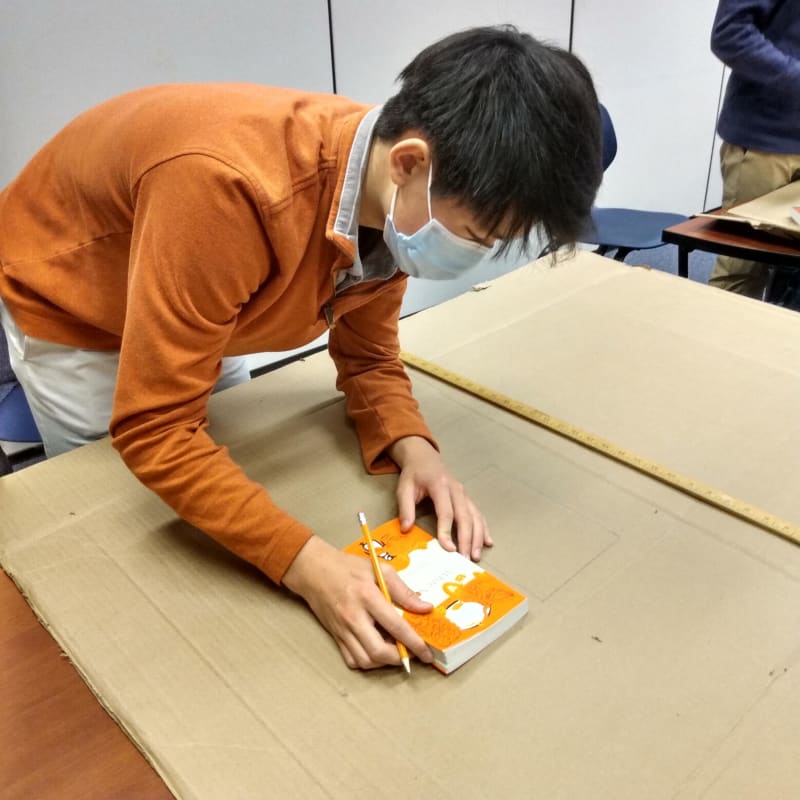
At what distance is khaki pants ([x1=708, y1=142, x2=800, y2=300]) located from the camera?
6.02 ft

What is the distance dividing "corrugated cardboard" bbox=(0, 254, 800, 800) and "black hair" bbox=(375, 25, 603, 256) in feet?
1.25

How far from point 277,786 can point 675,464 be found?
0.64 metres

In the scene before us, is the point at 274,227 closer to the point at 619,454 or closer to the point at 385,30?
the point at 619,454

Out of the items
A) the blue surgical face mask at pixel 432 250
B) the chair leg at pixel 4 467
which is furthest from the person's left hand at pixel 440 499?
the chair leg at pixel 4 467

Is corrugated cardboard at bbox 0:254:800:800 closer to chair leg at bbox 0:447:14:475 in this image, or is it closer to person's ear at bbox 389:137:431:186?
chair leg at bbox 0:447:14:475

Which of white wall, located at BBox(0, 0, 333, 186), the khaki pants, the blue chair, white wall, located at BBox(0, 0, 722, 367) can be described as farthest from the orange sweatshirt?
the khaki pants

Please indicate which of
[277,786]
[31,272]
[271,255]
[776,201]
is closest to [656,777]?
[277,786]

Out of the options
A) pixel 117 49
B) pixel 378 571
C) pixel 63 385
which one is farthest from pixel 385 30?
pixel 378 571

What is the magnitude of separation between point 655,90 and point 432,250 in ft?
8.39

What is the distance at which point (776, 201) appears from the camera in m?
1.66

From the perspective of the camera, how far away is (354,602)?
67 centimetres

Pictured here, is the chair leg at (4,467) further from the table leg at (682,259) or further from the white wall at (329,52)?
the table leg at (682,259)

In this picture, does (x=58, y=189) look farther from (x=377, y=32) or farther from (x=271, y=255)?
(x=377, y=32)

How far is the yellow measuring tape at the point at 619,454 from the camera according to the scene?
32.9 inches
